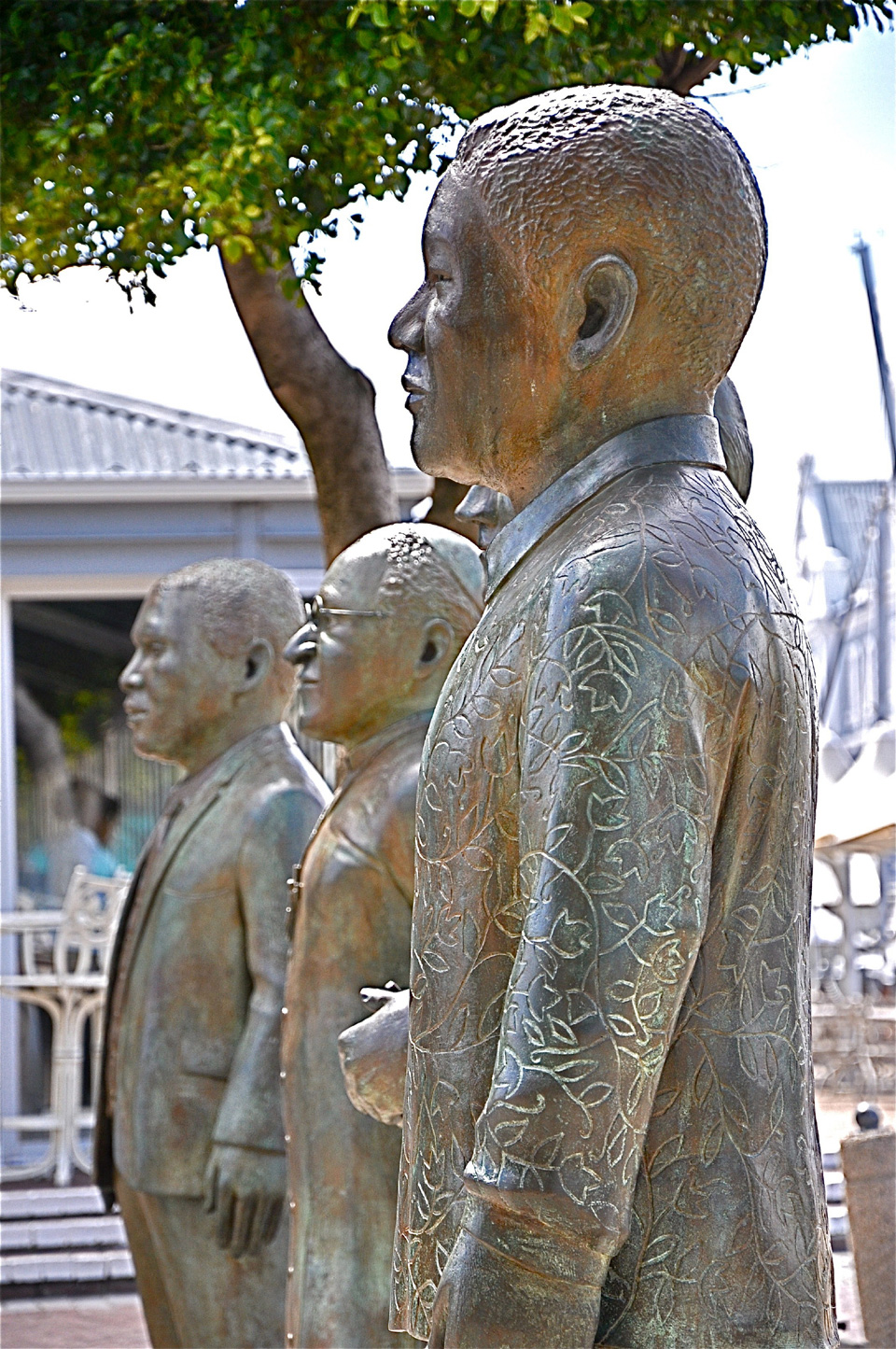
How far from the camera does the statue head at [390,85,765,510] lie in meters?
1.74

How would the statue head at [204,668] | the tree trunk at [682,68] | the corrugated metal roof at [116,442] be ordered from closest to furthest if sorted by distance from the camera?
the statue head at [204,668] → the tree trunk at [682,68] → the corrugated metal roof at [116,442]

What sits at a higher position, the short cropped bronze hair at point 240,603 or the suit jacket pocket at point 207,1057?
the short cropped bronze hair at point 240,603

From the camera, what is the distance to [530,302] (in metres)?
1.79

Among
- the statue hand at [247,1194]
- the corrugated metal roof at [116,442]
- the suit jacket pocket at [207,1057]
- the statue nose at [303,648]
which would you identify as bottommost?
the statue hand at [247,1194]

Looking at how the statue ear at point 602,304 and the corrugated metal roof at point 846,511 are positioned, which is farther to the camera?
the corrugated metal roof at point 846,511

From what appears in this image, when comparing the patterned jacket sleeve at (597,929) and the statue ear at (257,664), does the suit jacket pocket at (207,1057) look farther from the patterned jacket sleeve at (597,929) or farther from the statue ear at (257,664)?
the patterned jacket sleeve at (597,929)

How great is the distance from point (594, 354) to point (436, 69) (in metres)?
2.72

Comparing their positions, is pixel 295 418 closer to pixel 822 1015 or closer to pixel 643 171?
pixel 643 171

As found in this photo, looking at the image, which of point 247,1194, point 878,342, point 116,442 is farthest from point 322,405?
point 878,342

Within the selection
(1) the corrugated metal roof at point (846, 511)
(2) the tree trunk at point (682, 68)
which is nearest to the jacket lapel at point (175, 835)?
(2) the tree trunk at point (682, 68)

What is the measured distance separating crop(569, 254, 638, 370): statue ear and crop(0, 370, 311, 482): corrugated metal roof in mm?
9554

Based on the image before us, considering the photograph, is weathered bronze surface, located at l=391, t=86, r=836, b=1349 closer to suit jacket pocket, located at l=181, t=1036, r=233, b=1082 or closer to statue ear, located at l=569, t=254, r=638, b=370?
statue ear, located at l=569, t=254, r=638, b=370

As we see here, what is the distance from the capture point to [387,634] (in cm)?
351

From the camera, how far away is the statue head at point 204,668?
4617mm
